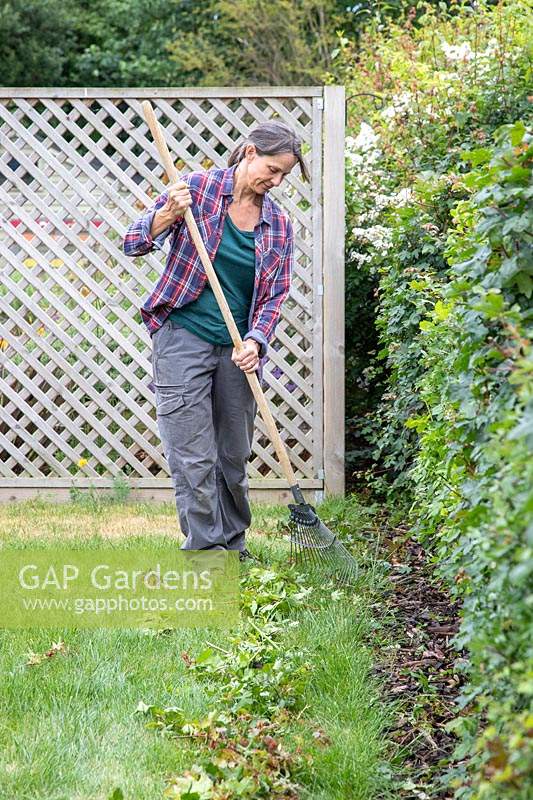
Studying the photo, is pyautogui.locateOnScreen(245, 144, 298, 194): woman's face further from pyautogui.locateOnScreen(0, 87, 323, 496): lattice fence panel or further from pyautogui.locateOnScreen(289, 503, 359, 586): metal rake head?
pyautogui.locateOnScreen(0, 87, 323, 496): lattice fence panel

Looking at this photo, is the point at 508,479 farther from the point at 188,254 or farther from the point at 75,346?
the point at 75,346

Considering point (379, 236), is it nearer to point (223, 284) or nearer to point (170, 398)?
point (223, 284)

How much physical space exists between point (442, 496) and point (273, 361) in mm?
2612

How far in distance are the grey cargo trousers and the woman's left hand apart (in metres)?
0.15

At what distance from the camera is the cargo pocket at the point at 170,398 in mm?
3865

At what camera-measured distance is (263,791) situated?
2.30 metres

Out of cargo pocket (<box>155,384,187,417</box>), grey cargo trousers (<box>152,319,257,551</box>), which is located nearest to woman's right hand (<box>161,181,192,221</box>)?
grey cargo trousers (<box>152,319,257,551</box>)

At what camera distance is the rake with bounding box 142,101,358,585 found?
3713 mm

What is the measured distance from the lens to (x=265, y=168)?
3.73m

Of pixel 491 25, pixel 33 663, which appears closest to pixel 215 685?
pixel 33 663

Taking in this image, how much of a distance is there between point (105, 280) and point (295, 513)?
1.95 m

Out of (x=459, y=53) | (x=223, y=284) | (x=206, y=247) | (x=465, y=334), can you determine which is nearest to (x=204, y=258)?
(x=206, y=247)

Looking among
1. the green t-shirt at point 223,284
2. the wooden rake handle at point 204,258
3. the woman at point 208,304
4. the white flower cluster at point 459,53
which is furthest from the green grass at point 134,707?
the white flower cluster at point 459,53

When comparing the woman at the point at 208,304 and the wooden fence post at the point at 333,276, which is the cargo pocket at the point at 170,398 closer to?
the woman at the point at 208,304
